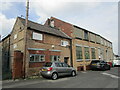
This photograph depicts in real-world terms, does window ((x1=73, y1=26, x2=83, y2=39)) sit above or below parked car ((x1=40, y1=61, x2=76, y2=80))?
above

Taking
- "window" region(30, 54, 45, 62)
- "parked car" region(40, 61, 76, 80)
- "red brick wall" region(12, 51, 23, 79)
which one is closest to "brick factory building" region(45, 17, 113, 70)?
"window" region(30, 54, 45, 62)

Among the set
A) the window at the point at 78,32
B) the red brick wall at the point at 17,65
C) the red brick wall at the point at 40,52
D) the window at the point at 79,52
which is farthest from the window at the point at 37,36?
the window at the point at 79,52

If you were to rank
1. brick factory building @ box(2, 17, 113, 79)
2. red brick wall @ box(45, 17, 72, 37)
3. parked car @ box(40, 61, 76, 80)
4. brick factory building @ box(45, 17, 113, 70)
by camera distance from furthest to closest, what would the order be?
red brick wall @ box(45, 17, 72, 37), brick factory building @ box(45, 17, 113, 70), brick factory building @ box(2, 17, 113, 79), parked car @ box(40, 61, 76, 80)

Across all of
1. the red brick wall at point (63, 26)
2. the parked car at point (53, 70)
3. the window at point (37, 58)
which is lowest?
the parked car at point (53, 70)

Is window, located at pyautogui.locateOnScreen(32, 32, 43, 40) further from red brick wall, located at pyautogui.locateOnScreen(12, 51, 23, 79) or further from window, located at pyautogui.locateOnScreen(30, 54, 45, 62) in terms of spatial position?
red brick wall, located at pyautogui.locateOnScreen(12, 51, 23, 79)

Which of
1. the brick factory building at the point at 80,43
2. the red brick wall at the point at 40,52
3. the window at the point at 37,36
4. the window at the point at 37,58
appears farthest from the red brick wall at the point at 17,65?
the brick factory building at the point at 80,43

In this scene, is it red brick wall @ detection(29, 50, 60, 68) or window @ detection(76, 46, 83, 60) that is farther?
window @ detection(76, 46, 83, 60)

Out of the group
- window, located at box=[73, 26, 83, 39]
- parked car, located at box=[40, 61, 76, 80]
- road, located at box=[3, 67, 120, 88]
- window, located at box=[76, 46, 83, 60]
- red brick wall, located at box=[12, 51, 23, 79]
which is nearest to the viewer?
road, located at box=[3, 67, 120, 88]

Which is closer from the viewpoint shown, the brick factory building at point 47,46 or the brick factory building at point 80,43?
the brick factory building at point 47,46

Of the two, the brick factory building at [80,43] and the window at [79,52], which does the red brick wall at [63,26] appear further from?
the window at [79,52]

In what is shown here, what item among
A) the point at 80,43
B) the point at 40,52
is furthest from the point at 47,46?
the point at 80,43

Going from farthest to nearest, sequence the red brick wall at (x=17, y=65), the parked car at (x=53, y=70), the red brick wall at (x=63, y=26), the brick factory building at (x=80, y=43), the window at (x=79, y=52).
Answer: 1. the red brick wall at (x=63, y=26)
2. the window at (x=79, y=52)
3. the brick factory building at (x=80, y=43)
4. the red brick wall at (x=17, y=65)
5. the parked car at (x=53, y=70)

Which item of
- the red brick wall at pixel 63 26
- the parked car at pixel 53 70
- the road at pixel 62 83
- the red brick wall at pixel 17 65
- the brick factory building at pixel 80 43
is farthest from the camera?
the red brick wall at pixel 63 26

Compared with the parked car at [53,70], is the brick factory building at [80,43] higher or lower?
higher
